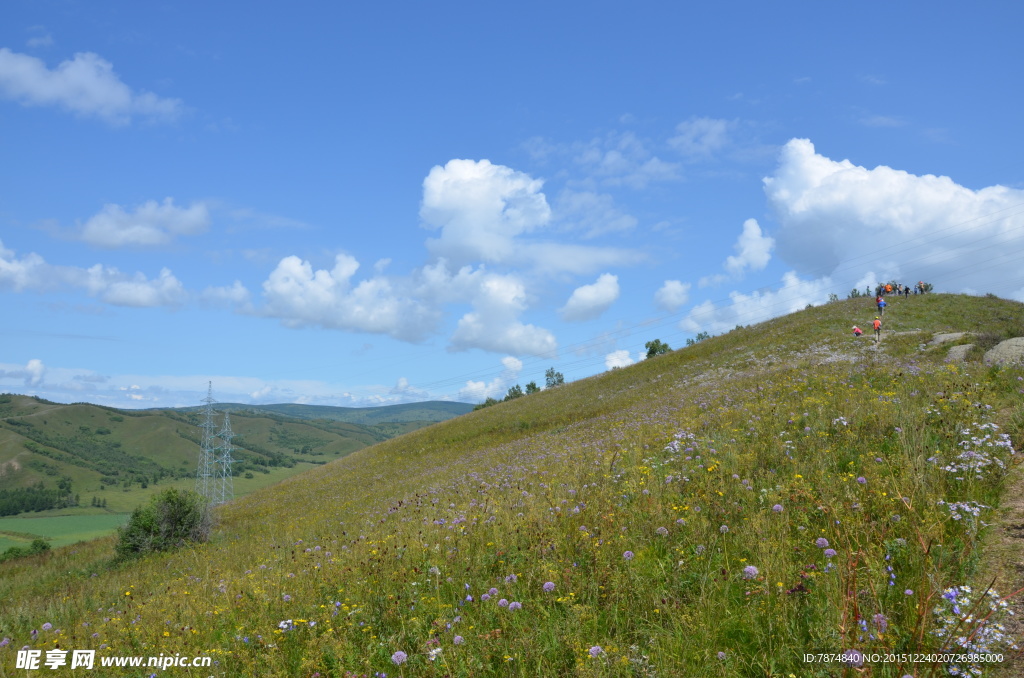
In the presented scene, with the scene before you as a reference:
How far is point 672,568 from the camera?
18.6 feet

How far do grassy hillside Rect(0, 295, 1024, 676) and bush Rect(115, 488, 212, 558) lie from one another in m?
6.03

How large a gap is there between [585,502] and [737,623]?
12.9 feet

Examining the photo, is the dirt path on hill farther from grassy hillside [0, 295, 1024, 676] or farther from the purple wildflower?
the purple wildflower

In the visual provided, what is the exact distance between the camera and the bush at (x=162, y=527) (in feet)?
63.8

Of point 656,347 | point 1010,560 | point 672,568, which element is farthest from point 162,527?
point 656,347

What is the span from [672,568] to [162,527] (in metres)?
20.9

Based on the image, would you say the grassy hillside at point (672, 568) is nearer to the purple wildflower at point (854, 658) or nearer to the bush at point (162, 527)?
the purple wildflower at point (854, 658)

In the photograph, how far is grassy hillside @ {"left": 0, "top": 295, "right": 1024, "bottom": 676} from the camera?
429 cm

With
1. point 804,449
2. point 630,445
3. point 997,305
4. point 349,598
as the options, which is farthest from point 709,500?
point 997,305

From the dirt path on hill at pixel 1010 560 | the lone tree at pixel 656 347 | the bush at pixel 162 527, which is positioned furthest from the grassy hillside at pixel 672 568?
the lone tree at pixel 656 347

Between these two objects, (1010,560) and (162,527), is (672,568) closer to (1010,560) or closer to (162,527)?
(1010,560)

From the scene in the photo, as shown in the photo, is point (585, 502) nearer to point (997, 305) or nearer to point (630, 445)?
point (630, 445)

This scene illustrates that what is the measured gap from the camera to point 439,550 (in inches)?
307

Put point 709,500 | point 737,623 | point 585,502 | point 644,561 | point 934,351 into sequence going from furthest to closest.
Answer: point 934,351 → point 585,502 → point 709,500 → point 644,561 → point 737,623
